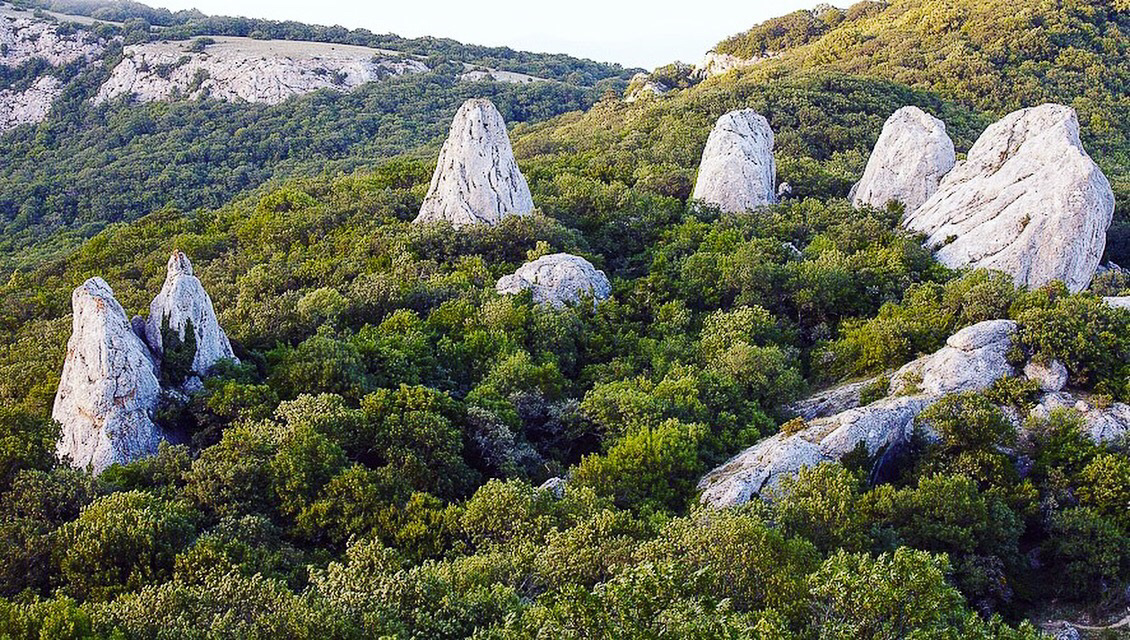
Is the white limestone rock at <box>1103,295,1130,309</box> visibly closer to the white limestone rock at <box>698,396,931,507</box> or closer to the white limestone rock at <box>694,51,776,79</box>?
the white limestone rock at <box>698,396,931,507</box>

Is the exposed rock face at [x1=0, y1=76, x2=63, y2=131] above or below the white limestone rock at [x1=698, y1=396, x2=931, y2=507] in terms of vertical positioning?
above

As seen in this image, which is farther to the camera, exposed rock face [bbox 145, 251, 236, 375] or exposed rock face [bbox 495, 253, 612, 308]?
exposed rock face [bbox 495, 253, 612, 308]

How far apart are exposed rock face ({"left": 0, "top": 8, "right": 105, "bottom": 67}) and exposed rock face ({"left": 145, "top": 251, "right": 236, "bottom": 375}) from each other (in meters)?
86.6

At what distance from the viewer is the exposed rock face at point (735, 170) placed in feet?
128

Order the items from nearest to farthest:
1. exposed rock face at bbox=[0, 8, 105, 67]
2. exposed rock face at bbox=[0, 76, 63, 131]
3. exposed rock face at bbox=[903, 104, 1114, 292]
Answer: exposed rock face at bbox=[903, 104, 1114, 292], exposed rock face at bbox=[0, 76, 63, 131], exposed rock face at bbox=[0, 8, 105, 67]

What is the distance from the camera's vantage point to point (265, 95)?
90000 mm

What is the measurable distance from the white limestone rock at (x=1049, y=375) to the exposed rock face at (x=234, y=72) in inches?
3155

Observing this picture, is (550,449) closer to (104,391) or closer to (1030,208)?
(104,391)

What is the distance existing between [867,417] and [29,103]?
9310cm

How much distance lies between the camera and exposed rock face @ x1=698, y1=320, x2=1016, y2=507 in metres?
19.9

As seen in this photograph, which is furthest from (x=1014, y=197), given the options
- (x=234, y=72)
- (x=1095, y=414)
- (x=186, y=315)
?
(x=234, y=72)

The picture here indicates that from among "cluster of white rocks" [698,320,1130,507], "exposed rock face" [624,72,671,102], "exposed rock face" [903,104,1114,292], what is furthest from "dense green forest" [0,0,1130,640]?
"exposed rock face" [624,72,671,102]

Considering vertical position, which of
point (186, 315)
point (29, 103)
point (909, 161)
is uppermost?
point (909, 161)

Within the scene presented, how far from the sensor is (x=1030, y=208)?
2986cm
